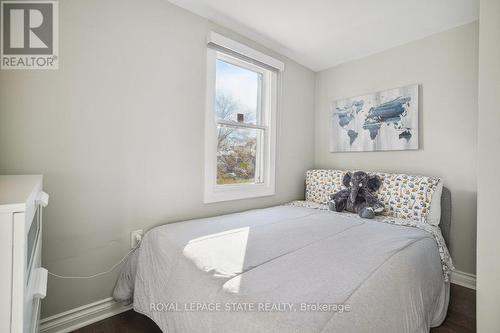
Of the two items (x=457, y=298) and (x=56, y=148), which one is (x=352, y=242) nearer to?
(x=457, y=298)

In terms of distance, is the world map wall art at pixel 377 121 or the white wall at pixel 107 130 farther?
the world map wall art at pixel 377 121

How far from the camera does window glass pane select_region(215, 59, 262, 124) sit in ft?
7.53

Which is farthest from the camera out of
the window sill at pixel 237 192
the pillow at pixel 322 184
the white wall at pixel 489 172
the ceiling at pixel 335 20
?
the pillow at pixel 322 184

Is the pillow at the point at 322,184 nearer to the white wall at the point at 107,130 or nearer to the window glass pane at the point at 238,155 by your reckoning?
the window glass pane at the point at 238,155

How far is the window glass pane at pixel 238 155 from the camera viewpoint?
7.63 ft

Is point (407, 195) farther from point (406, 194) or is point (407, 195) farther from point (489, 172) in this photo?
point (489, 172)

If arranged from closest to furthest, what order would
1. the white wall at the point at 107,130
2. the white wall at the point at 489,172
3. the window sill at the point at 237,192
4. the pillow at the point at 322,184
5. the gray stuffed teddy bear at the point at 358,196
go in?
the white wall at the point at 489,172, the white wall at the point at 107,130, the window sill at the point at 237,192, the gray stuffed teddy bear at the point at 358,196, the pillow at the point at 322,184

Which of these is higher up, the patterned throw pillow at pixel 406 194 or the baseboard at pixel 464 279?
the patterned throw pillow at pixel 406 194

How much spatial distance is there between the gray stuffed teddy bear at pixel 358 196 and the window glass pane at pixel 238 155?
866mm

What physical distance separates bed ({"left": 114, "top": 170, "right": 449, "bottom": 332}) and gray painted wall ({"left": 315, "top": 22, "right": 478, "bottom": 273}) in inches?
27.9

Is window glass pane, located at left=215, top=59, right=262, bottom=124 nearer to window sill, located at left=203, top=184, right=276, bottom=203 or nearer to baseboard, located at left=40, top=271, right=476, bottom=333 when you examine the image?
window sill, located at left=203, top=184, right=276, bottom=203

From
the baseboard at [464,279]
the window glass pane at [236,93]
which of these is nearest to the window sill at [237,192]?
the window glass pane at [236,93]

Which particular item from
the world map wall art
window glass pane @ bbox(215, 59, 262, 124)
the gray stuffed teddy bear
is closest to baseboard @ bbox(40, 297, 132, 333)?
window glass pane @ bbox(215, 59, 262, 124)

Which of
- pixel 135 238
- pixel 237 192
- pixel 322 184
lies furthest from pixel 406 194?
pixel 135 238
